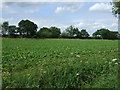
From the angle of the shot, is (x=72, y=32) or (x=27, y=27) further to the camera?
(x=72, y=32)

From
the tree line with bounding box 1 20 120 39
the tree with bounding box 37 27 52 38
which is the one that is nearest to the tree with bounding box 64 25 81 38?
the tree line with bounding box 1 20 120 39

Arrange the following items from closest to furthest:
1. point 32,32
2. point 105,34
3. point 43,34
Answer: point 32,32 < point 43,34 < point 105,34

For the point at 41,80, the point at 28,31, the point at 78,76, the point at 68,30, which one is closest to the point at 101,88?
the point at 78,76

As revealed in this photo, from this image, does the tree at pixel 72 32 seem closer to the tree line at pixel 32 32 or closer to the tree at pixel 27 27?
the tree line at pixel 32 32

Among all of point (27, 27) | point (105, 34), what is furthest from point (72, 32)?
point (27, 27)

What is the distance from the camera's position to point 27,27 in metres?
82.8

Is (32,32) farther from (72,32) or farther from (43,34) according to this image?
(72,32)

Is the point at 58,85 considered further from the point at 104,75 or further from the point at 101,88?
the point at 104,75

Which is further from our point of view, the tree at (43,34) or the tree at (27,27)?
the tree at (43,34)

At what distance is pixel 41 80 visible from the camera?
16.9ft

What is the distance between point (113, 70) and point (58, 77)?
7.41 feet

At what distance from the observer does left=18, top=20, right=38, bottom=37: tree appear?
250 ft

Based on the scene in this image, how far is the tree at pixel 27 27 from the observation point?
7606 centimetres

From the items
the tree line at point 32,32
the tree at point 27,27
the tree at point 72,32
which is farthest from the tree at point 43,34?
the tree at point 72,32
